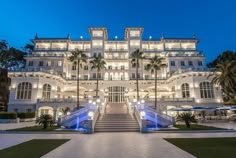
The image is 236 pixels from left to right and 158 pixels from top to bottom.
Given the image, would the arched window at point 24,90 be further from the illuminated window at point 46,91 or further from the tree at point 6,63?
the tree at point 6,63

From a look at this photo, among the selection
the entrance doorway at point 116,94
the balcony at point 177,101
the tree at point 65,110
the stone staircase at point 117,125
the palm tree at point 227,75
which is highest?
the palm tree at point 227,75

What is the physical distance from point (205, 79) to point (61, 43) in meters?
46.5

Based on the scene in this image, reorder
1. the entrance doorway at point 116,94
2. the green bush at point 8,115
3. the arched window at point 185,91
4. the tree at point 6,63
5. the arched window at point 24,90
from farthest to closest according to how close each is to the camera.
Result: the entrance doorway at point 116,94
the tree at point 6,63
the arched window at point 185,91
the arched window at point 24,90
the green bush at point 8,115

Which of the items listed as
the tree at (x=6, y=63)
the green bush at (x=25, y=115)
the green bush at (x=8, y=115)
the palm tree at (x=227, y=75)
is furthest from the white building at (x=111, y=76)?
the tree at (x=6, y=63)

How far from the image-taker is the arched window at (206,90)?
129ft

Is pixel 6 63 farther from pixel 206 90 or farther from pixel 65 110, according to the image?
pixel 206 90

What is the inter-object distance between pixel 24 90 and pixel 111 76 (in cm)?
2474

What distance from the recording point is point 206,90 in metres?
39.4

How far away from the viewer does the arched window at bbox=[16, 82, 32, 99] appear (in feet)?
127

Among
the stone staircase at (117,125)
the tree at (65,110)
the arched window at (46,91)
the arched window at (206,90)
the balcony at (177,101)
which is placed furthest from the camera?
the arched window at (46,91)

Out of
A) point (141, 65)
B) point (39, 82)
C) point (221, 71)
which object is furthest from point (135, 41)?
point (39, 82)

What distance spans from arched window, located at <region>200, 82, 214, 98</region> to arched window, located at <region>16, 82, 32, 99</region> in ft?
138

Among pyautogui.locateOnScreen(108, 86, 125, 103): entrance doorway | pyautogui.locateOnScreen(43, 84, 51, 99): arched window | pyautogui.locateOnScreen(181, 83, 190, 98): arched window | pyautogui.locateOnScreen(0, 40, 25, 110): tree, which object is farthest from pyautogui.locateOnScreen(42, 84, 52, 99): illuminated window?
pyautogui.locateOnScreen(181, 83, 190, 98): arched window

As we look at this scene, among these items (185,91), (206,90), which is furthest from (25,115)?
(206,90)
